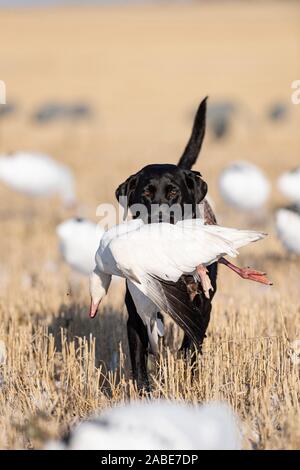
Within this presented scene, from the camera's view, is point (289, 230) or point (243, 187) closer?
point (289, 230)

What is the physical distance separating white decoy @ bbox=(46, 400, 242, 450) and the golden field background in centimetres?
37

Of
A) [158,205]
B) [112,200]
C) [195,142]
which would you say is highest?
[195,142]

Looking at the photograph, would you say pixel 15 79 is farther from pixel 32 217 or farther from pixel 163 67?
pixel 32 217

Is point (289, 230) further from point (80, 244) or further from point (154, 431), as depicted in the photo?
point (154, 431)

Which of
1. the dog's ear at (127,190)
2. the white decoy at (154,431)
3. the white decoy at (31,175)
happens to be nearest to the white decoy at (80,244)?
the white decoy at (31,175)

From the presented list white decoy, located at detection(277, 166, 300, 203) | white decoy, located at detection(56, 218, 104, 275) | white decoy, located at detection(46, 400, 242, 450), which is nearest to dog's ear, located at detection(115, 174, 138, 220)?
white decoy, located at detection(46, 400, 242, 450)

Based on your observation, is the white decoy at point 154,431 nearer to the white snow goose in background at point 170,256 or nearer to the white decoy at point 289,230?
the white snow goose in background at point 170,256

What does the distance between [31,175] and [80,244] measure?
2.74 metres

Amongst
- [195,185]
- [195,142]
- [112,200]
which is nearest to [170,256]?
[195,185]

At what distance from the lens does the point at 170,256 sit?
13.1ft

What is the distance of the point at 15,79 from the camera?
34750mm

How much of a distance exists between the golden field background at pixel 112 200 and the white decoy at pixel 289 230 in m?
0.29

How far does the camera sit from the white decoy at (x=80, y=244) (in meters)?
7.62

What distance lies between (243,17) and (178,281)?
185ft
